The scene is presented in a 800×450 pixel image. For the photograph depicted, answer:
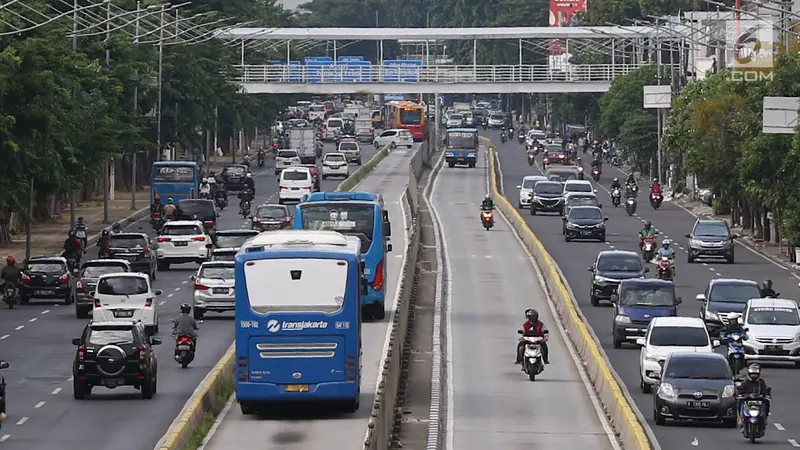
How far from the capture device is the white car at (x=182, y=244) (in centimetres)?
6575

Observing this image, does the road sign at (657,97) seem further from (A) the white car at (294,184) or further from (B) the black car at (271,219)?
(B) the black car at (271,219)

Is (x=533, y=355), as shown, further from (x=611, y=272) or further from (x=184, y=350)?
(x=611, y=272)

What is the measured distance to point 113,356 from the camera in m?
35.0

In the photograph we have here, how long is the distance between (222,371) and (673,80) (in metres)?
80.6

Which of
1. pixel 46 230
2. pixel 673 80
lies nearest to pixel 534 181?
pixel 673 80

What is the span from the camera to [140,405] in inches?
1385

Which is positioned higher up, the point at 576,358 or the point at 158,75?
the point at 158,75

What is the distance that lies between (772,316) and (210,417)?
16541 millimetres

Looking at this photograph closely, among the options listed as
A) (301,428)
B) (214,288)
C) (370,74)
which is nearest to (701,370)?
(301,428)

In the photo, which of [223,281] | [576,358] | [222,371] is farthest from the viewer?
[223,281]

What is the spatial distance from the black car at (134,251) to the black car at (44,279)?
3.86m

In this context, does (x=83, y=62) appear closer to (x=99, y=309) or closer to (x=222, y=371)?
(x=99, y=309)

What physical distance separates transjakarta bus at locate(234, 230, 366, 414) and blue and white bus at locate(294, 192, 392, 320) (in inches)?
570

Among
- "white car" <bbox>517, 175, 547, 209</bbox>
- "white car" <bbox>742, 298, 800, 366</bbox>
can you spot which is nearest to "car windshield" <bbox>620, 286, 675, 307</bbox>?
"white car" <bbox>742, 298, 800, 366</bbox>
